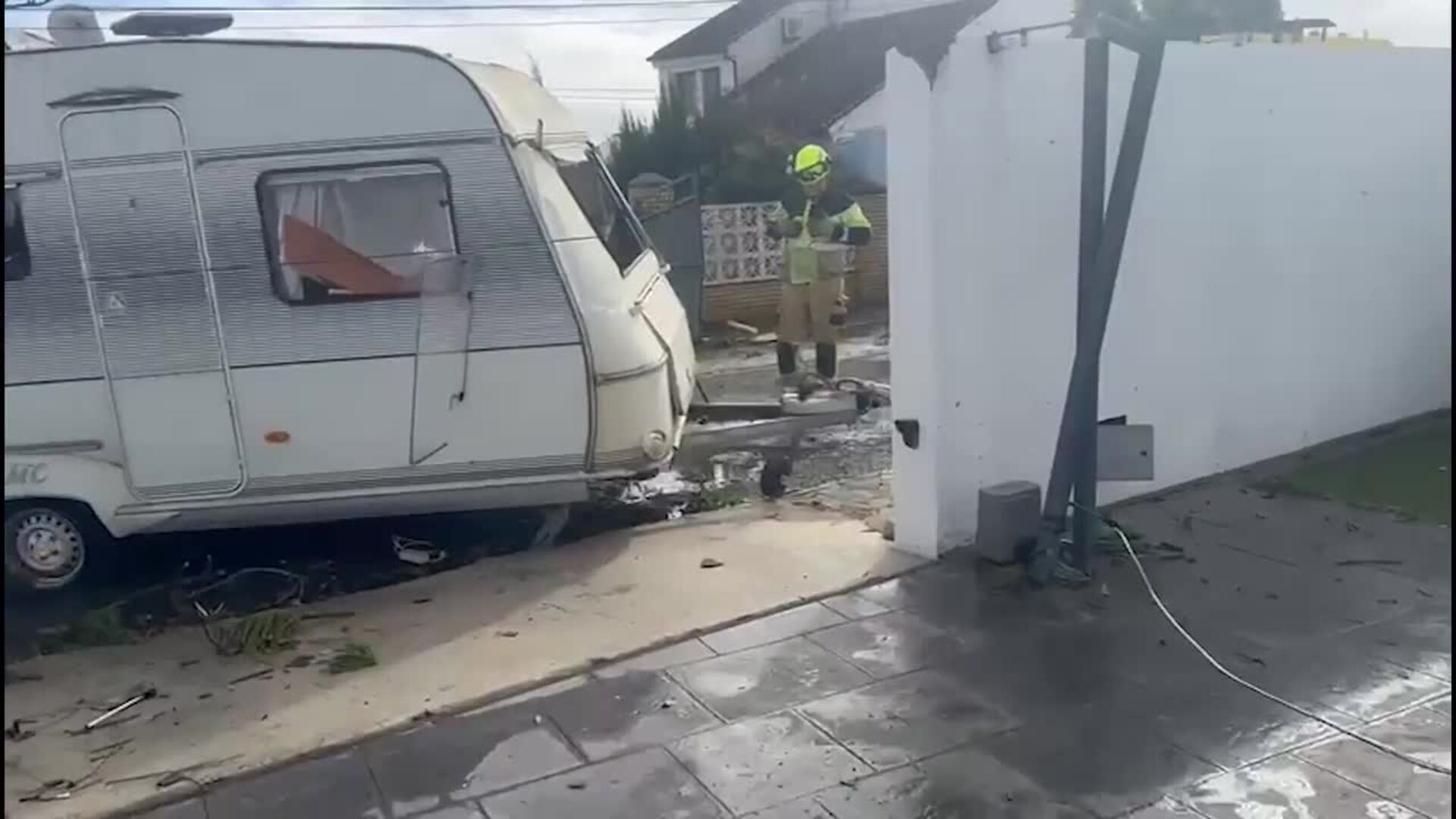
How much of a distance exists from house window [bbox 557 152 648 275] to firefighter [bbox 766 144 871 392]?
349 cm

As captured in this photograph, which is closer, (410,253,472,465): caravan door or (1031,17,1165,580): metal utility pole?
(1031,17,1165,580): metal utility pole

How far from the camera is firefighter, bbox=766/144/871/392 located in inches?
427

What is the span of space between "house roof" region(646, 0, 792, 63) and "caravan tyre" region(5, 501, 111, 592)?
22.6 metres

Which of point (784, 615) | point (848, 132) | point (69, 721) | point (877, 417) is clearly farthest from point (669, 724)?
point (848, 132)

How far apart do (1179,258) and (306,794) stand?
4687 mm

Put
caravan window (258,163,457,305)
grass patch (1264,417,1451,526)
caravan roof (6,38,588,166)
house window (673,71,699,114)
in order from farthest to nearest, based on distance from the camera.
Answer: house window (673,71,699,114)
grass patch (1264,417,1451,526)
caravan window (258,163,457,305)
caravan roof (6,38,588,166)

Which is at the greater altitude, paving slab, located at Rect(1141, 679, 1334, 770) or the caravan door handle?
the caravan door handle

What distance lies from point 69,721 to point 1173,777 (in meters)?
3.75

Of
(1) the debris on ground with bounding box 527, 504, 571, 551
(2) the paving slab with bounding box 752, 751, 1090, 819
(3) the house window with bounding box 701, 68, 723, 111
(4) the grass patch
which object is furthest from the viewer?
(3) the house window with bounding box 701, 68, 723, 111

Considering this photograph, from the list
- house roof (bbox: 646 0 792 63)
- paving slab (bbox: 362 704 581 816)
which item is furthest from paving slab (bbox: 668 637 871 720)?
house roof (bbox: 646 0 792 63)

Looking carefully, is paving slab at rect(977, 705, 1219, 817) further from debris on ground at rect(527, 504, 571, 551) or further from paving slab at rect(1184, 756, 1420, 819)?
debris on ground at rect(527, 504, 571, 551)

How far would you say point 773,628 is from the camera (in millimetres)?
5094

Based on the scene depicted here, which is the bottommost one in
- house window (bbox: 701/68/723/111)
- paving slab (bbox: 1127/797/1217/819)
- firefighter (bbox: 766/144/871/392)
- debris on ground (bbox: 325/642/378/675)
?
debris on ground (bbox: 325/642/378/675)

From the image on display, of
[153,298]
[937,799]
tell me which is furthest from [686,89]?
[937,799]
